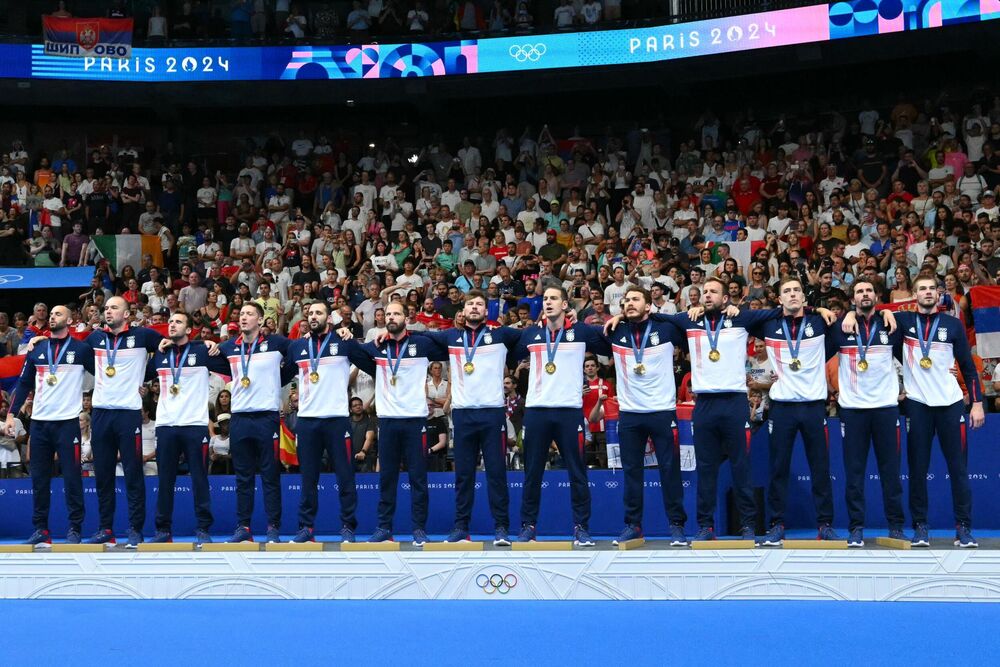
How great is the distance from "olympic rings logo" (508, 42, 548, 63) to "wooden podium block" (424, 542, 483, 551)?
40.0 ft

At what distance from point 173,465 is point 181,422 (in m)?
0.45

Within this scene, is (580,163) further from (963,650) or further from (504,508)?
(963,650)

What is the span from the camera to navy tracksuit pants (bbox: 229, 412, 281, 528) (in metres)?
11.0

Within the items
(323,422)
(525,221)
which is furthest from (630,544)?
(525,221)

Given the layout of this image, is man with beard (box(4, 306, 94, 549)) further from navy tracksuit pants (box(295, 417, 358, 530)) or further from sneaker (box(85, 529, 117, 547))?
navy tracksuit pants (box(295, 417, 358, 530))

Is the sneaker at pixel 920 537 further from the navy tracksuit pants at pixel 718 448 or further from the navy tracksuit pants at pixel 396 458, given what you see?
the navy tracksuit pants at pixel 396 458

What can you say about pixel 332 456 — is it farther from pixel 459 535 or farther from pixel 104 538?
pixel 104 538

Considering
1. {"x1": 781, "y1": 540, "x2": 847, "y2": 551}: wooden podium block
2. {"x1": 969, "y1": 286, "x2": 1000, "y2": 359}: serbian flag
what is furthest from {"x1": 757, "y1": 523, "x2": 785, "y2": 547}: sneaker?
{"x1": 969, "y1": 286, "x2": 1000, "y2": 359}: serbian flag

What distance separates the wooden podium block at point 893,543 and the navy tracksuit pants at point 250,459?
5427 millimetres

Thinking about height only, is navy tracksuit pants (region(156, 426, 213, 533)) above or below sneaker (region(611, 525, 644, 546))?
above

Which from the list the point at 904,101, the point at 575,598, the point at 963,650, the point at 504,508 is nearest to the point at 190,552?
the point at 504,508

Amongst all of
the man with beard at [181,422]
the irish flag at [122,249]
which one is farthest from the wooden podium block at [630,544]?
the irish flag at [122,249]

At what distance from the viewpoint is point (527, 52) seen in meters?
20.4

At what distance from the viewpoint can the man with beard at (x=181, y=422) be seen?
438 inches
